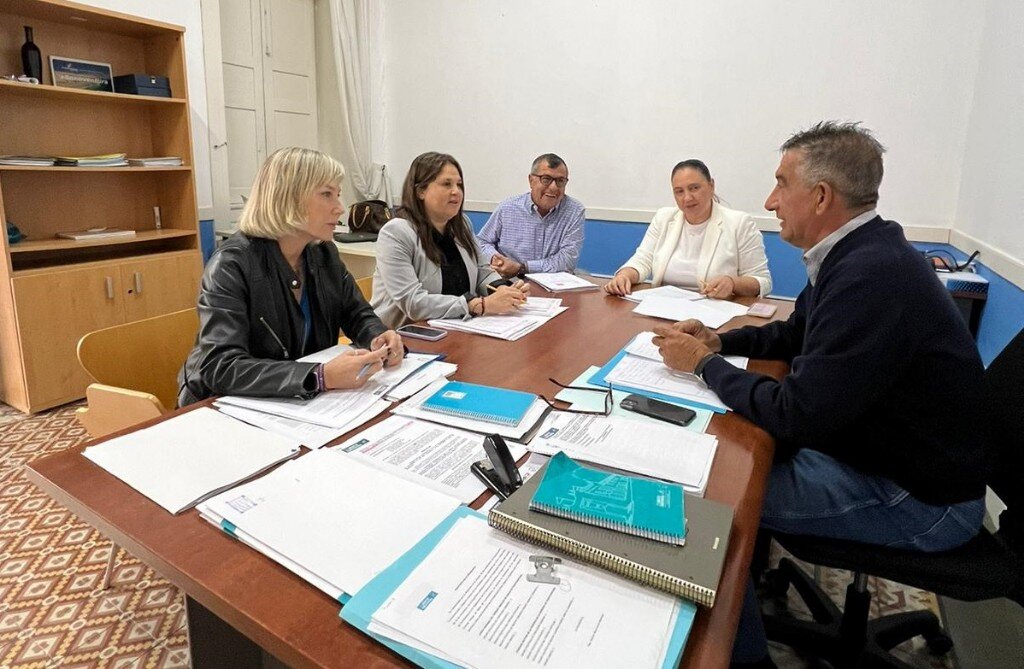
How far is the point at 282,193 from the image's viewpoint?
156 cm

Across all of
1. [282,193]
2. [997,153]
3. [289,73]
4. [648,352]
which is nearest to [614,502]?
[648,352]

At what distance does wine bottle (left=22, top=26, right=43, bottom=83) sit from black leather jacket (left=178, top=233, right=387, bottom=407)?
244cm

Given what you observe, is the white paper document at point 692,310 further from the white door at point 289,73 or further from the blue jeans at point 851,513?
the white door at point 289,73

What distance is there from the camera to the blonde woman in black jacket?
1278mm

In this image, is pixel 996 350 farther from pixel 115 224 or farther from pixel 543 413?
pixel 115 224

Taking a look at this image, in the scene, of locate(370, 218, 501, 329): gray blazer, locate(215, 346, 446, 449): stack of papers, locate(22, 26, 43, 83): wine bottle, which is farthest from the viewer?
locate(22, 26, 43, 83): wine bottle

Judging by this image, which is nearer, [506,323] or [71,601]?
[71,601]

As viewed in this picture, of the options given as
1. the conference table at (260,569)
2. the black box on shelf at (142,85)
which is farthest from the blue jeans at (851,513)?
the black box on shelf at (142,85)

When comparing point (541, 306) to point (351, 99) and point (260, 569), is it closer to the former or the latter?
point (260, 569)

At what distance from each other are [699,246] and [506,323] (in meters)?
1.25

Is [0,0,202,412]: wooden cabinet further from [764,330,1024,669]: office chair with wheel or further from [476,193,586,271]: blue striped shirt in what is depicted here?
[764,330,1024,669]: office chair with wheel

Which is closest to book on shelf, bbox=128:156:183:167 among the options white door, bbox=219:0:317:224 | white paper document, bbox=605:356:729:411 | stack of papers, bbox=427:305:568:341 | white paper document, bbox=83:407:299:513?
white door, bbox=219:0:317:224

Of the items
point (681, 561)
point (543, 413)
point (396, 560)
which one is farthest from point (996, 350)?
point (396, 560)

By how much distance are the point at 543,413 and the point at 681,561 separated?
547 mm
